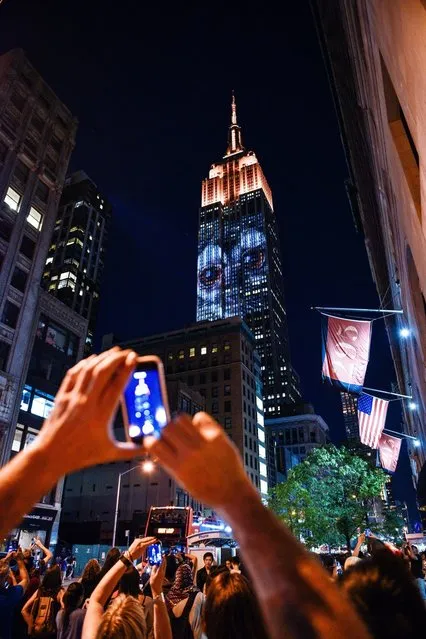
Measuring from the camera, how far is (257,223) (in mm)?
197500

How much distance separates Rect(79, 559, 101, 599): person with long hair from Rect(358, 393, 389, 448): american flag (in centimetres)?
1219

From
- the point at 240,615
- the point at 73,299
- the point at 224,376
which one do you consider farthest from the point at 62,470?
the point at 73,299

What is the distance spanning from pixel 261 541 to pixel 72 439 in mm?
746

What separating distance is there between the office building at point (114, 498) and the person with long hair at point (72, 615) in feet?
186

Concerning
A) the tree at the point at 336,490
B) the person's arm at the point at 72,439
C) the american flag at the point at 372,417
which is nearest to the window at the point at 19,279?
the american flag at the point at 372,417

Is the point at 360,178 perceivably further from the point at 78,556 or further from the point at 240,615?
the point at 78,556

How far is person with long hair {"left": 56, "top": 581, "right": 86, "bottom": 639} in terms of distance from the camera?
508 centimetres

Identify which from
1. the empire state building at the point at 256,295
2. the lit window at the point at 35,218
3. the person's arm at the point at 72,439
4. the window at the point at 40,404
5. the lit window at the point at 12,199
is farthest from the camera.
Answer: the empire state building at the point at 256,295

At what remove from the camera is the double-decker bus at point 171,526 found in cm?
Result: 2394

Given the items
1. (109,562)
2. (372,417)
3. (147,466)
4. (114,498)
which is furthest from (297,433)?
(109,562)

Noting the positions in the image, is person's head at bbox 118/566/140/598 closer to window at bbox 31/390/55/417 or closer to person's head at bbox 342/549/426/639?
person's head at bbox 342/549/426/639

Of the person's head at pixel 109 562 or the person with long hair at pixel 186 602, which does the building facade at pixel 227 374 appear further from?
the person with long hair at pixel 186 602

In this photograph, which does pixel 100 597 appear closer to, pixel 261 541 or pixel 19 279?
pixel 261 541

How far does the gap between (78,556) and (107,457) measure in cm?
4865
